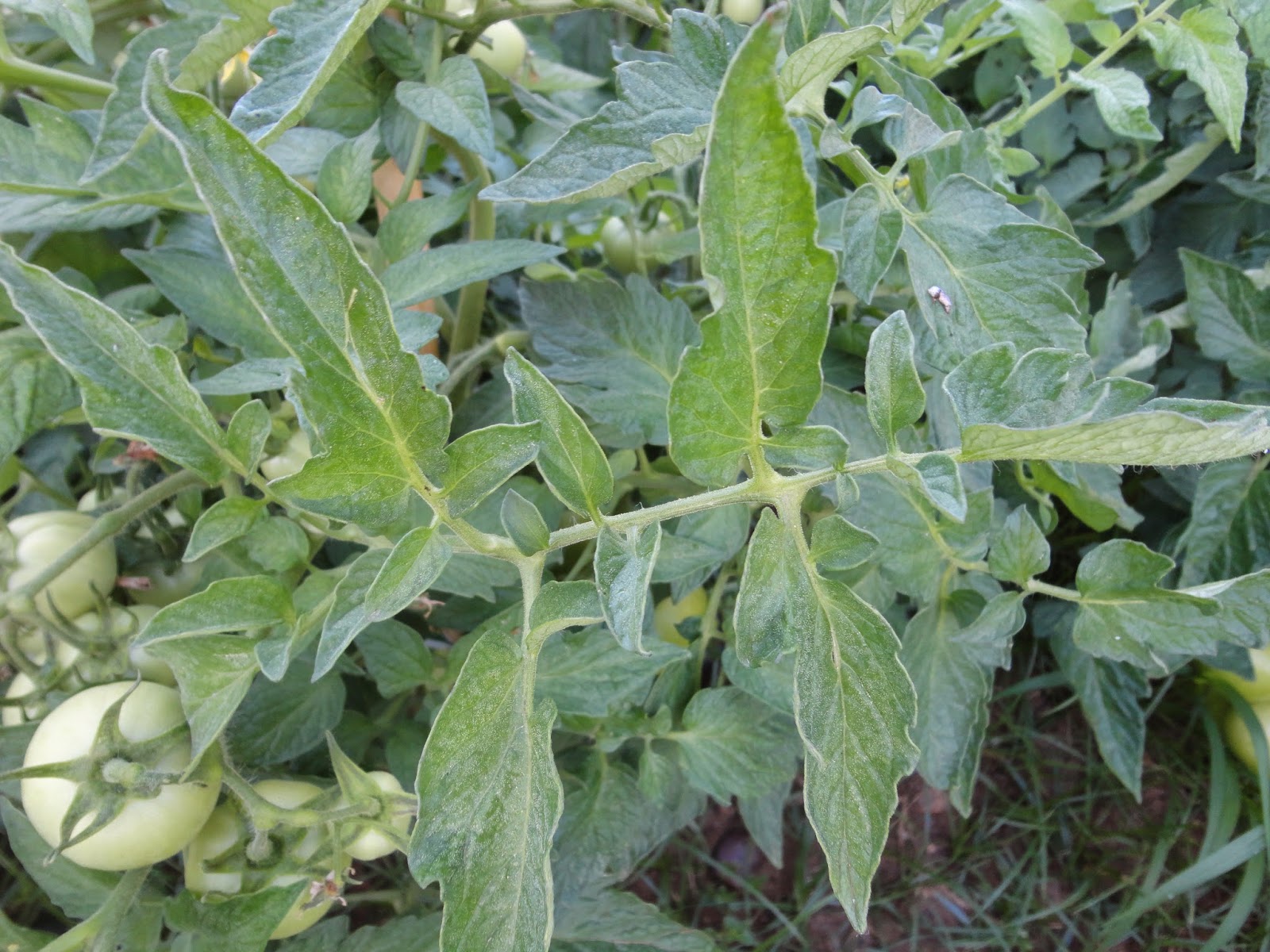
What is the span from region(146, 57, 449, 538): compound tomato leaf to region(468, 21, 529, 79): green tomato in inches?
12.5

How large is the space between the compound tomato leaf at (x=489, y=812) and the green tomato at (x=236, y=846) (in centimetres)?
13

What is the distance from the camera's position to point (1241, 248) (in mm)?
679

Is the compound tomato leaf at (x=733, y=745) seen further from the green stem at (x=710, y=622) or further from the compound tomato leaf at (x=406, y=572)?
the compound tomato leaf at (x=406, y=572)

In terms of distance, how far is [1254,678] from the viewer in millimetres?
590

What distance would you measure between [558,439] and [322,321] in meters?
0.09

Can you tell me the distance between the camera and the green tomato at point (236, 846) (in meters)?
0.40

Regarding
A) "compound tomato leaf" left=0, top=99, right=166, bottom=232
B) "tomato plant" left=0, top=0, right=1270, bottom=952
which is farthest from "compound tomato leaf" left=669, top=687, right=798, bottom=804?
"compound tomato leaf" left=0, top=99, right=166, bottom=232

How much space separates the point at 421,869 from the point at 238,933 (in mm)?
131

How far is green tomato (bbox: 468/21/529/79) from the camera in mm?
532

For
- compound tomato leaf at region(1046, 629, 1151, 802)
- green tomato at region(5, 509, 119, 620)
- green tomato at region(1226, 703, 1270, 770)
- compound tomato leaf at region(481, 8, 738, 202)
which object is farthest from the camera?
green tomato at region(1226, 703, 1270, 770)

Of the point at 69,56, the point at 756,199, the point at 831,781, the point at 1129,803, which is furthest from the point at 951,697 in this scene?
the point at 69,56

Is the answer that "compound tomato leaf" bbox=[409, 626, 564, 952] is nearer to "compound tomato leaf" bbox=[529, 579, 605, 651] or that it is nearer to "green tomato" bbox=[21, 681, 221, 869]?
"compound tomato leaf" bbox=[529, 579, 605, 651]

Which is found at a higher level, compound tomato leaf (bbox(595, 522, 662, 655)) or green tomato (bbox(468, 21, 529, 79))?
green tomato (bbox(468, 21, 529, 79))

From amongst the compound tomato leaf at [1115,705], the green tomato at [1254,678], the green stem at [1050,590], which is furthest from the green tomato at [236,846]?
the green tomato at [1254,678]
